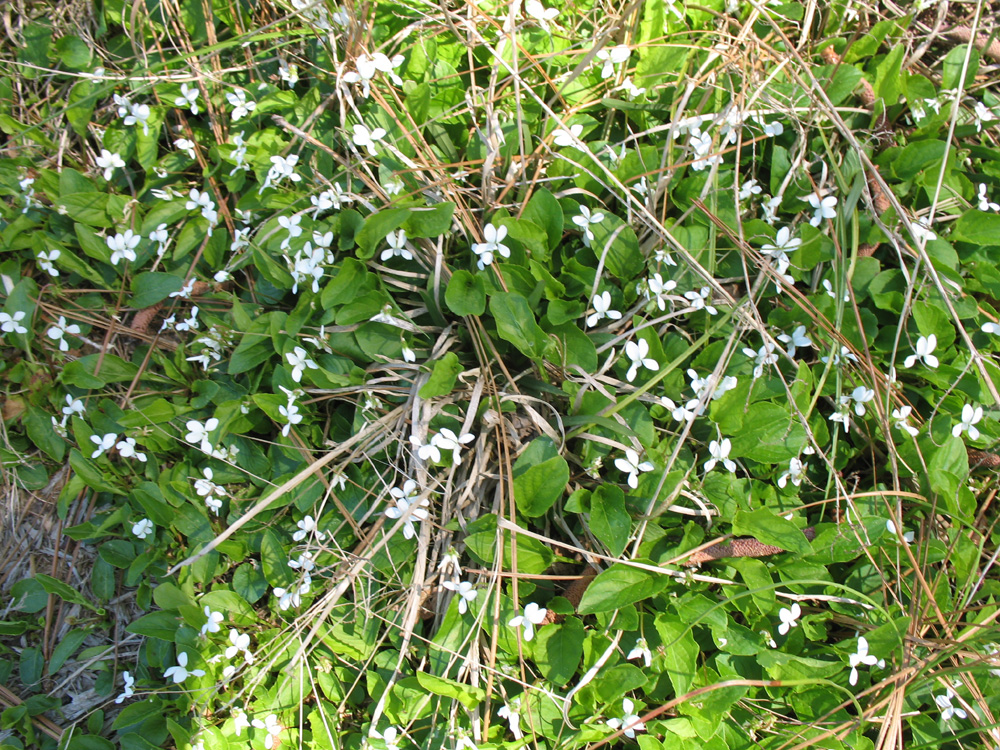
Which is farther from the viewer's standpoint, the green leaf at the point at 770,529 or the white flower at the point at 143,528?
the white flower at the point at 143,528

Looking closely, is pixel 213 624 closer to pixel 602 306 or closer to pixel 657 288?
pixel 602 306

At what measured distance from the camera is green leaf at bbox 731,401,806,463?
1.67m

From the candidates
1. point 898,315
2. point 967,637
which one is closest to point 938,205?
point 898,315

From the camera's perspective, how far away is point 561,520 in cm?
172

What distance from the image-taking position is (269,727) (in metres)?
1.65

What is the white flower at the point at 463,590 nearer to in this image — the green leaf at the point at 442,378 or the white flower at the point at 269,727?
the green leaf at the point at 442,378

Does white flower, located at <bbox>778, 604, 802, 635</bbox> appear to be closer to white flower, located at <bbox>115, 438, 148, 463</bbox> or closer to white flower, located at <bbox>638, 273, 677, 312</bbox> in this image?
white flower, located at <bbox>638, 273, 677, 312</bbox>

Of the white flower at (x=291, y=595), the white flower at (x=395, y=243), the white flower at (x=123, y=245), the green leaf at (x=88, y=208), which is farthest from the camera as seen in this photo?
the green leaf at (x=88, y=208)

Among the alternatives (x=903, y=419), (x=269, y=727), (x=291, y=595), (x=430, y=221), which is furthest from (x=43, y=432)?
(x=903, y=419)

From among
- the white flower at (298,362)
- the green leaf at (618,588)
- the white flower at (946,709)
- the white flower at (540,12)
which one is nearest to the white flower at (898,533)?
the white flower at (946,709)

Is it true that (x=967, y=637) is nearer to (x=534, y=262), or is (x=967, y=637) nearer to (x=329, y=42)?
(x=534, y=262)

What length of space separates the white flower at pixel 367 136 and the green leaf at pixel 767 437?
1267 mm

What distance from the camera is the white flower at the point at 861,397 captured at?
67.7 inches

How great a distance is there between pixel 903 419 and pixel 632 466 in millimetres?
798
